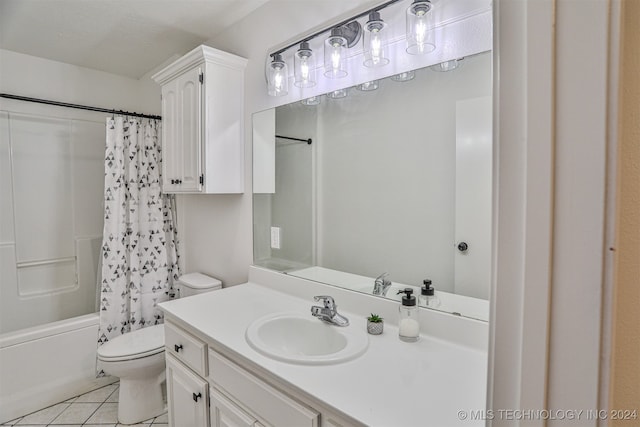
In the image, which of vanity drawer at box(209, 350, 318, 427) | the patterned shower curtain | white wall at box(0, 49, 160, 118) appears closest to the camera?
vanity drawer at box(209, 350, 318, 427)

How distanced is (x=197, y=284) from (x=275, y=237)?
0.67m

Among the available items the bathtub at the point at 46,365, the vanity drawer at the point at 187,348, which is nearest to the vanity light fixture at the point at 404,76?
the vanity drawer at the point at 187,348

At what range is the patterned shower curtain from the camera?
2338mm

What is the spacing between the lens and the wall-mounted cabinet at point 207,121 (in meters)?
1.89

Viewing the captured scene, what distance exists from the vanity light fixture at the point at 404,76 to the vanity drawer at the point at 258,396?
122 cm

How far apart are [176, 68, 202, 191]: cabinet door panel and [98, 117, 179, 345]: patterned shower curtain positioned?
60cm

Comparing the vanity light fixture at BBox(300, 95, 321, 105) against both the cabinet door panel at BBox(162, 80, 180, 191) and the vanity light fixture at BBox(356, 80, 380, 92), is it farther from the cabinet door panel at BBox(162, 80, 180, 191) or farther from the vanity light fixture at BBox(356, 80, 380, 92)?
the cabinet door panel at BBox(162, 80, 180, 191)

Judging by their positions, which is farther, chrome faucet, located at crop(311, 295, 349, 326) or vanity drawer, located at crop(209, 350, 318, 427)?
chrome faucet, located at crop(311, 295, 349, 326)

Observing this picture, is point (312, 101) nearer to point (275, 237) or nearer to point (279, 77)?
point (279, 77)

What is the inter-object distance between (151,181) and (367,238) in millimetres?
1838

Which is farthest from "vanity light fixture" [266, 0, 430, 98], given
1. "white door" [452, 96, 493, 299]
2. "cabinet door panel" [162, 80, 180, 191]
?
"cabinet door panel" [162, 80, 180, 191]

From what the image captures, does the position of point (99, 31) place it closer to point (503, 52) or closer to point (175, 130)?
point (175, 130)

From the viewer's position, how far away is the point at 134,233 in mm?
2432

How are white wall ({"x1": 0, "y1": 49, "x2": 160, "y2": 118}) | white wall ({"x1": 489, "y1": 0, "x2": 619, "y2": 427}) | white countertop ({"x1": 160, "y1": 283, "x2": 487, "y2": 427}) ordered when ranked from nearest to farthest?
white wall ({"x1": 489, "y1": 0, "x2": 619, "y2": 427}), white countertop ({"x1": 160, "y1": 283, "x2": 487, "y2": 427}), white wall ({"x1": 0, "y1": 49, "x2": 160, "y2": 118})
